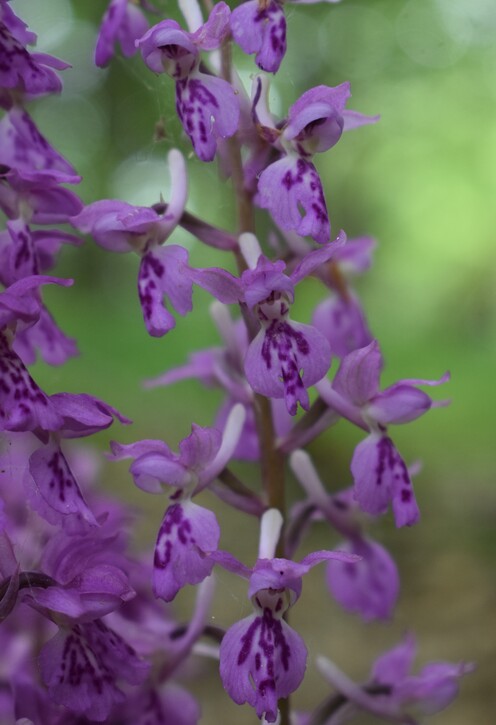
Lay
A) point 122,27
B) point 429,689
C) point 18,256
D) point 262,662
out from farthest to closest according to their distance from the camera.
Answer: point 429,689
point 122,27
point 18,256
point 262,662

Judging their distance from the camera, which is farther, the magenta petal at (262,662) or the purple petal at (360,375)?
the purple petal at (360,375)

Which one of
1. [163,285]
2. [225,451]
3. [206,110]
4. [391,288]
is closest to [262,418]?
[225,451]

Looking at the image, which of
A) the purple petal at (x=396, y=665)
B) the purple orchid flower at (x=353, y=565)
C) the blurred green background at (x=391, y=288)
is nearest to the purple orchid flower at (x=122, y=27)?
the blurred green background at (x=391, y=288)

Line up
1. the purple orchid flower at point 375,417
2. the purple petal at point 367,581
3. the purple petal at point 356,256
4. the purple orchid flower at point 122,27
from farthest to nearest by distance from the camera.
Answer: the purple petal at point 356,256
the purple petal at point 367,581
the purple orchid flower at point 122,27
the purple orchid flower at point 375,417

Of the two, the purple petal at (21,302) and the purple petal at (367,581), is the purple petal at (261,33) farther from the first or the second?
the purple petal at (367,581)

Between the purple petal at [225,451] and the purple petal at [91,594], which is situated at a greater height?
the purple petal at [225,451]

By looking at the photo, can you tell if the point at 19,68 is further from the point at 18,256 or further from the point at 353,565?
the point at 353,565

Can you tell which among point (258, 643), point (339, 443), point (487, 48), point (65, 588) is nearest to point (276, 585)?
point (258, 643)
